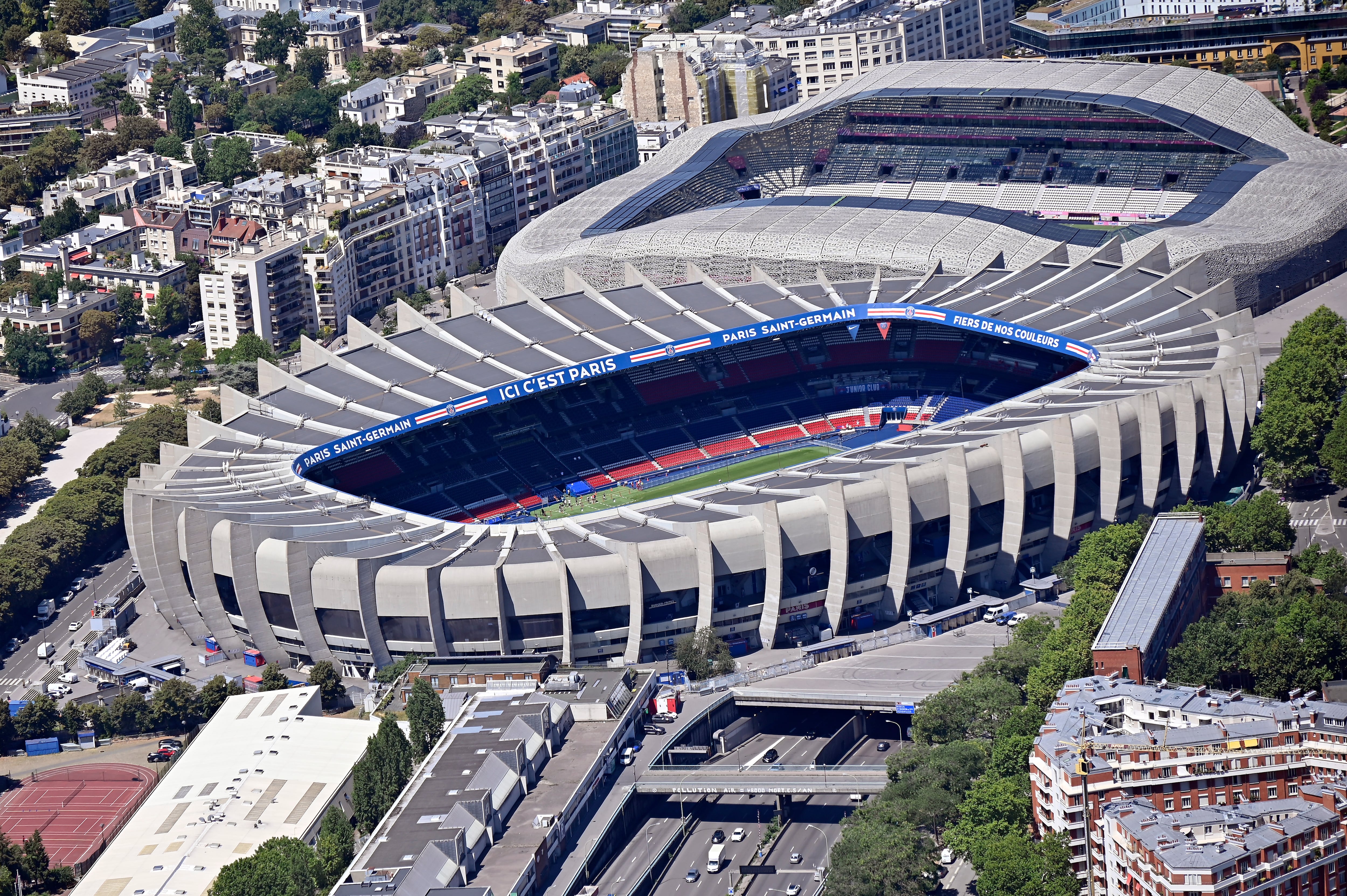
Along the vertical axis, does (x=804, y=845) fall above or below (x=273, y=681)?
below

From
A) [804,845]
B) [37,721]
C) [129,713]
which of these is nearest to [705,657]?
[804,845]

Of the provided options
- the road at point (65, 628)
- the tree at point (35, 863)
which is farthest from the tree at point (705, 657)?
the tree at point (35, 863)

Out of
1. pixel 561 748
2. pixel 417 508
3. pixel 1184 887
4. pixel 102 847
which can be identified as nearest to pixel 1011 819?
pixel 1184 887

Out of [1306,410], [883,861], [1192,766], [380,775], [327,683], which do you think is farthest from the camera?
[1306,410]

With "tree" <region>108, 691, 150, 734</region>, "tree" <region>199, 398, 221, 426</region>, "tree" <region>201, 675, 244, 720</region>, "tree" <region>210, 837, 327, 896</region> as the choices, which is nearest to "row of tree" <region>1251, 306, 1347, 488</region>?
"tree" <region>201, 675, 244, 720</region>

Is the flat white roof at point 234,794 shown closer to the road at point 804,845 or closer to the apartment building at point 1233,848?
the road at point 804,845

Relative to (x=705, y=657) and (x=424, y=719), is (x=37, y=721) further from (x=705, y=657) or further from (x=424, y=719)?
(x=705, y=657)
